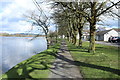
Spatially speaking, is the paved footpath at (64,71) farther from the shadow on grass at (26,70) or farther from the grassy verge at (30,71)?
the shadow on grass at (26,70)

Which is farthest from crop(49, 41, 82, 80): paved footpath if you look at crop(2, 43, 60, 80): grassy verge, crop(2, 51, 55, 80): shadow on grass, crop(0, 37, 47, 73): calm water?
crop(0, 37, 47, 73): calm water

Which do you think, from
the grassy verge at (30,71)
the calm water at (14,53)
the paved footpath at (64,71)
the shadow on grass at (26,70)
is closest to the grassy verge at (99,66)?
the paved footpath at (64,71)

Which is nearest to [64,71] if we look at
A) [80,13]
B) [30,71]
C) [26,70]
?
[30,71]

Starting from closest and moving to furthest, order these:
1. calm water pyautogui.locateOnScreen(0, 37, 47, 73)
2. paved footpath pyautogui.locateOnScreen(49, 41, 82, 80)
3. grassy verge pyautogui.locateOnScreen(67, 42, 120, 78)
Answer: paved footpath pyautogui.locateOnScreen(49, 41, 82, 80), grassy verge pyautogui.locateOnScreen(67, 42, 120, 78), calm water pyautogui.locateOnScreen(0, 37, 47, 73)

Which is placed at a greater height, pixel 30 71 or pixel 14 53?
pixel 30 71

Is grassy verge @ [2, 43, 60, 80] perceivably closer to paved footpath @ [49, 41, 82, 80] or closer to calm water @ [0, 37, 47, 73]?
paved footpath @ [49, 41, 82, 80]

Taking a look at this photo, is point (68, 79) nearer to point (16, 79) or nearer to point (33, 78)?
point (33, 78)

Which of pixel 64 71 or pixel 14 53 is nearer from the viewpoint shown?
pixel 64 71

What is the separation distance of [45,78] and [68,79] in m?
0.95

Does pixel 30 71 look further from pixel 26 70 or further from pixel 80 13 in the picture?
pixel 80 13

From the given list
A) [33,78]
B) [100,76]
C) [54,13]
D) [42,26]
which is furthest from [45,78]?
[42,26]

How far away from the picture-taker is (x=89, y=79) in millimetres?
5836

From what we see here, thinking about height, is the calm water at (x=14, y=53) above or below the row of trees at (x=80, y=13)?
below

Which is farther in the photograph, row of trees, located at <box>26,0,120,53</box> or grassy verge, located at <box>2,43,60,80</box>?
row of trees, located at <box>26,0,120,53</box>
